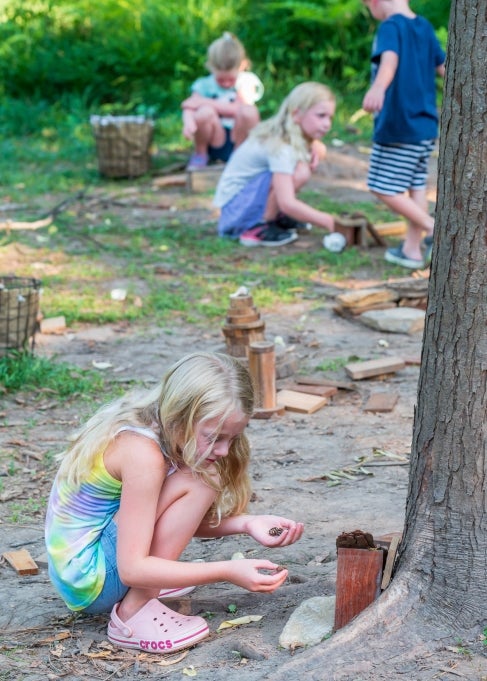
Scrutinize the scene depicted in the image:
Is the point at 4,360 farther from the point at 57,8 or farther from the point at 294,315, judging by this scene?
the point at 57,8

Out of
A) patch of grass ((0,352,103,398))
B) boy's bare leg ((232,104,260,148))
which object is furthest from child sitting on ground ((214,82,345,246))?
patch of grass ((0,352,103,398))

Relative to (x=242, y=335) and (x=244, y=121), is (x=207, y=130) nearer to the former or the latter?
(x=244, y=121)

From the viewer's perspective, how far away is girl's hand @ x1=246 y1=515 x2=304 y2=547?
292 cm

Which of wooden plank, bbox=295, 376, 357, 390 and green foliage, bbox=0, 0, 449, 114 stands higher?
green foliage, bbox=0, 0, 449, 114

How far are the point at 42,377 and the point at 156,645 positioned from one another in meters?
2.34

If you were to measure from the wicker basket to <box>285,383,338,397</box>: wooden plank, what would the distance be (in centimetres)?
527

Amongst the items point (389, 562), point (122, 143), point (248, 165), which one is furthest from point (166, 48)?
point (389, 562)

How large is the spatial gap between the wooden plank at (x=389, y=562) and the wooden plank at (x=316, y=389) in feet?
6.45

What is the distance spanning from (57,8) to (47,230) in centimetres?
588

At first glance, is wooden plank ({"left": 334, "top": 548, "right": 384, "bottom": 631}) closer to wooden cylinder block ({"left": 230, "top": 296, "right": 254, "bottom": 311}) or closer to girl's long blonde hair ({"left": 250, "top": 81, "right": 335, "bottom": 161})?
wooden cylinder block ({"left": 230, "top": 296, "right": 254, "bottom": 311})

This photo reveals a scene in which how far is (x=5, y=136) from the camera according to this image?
11.4m

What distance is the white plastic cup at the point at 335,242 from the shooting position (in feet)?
24.0

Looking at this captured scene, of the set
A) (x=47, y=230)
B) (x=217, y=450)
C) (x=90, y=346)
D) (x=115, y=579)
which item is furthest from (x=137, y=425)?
(x=47, y=230)

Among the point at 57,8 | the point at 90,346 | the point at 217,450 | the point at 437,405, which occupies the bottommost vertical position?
the point at 90,346
